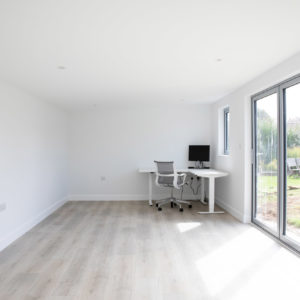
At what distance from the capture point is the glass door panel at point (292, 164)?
126 inches

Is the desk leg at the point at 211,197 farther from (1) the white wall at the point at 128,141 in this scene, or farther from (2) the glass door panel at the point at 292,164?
(2) the glass door panel at the point at 292,164

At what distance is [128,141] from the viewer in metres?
6.48

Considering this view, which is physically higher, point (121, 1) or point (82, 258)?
point (121, 1)

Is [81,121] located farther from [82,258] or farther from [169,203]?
[82,258]

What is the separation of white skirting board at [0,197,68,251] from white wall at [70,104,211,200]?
121 cm

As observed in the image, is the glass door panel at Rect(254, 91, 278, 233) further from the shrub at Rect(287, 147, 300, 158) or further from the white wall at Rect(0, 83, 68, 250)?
the white wall at Rect(0, 83, 68, 250)

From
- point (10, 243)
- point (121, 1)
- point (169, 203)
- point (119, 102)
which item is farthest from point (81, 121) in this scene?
point (121, 1)

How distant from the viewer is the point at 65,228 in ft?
13.9

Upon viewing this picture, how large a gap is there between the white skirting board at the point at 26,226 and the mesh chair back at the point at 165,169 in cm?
227

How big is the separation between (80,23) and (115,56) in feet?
2.56

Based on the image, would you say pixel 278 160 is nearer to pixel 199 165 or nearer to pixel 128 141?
pixel 199 165

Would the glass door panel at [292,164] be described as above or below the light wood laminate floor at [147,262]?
above

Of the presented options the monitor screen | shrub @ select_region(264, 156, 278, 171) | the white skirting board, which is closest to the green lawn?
shrub @ select_region(264, 156, 278, 171)

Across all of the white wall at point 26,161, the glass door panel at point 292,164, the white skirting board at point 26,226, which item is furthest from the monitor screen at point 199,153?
the white skirting board at point 26,226
